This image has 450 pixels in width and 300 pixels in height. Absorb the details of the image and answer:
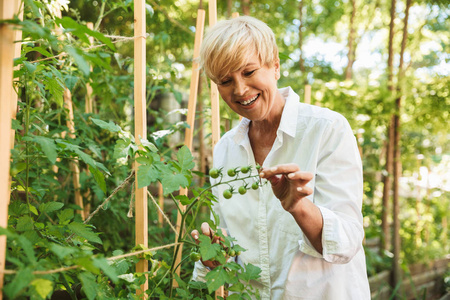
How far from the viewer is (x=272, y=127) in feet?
5.08

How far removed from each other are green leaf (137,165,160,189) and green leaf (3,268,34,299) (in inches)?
13.1

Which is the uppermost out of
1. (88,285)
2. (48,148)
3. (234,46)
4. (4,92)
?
(234,46)

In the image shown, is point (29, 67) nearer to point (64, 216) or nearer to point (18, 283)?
point (64, 216)

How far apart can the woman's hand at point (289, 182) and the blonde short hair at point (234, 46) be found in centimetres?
45

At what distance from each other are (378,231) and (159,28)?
9.92 feet

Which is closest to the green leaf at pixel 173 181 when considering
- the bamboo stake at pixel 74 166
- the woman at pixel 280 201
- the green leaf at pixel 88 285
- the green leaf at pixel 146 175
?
the green leaf at pixel 146 175

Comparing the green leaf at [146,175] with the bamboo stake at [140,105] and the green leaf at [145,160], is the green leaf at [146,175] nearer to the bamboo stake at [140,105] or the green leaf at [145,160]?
the green leaf at [145,160]

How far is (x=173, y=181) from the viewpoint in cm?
95

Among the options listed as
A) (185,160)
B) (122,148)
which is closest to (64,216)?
(122,148)

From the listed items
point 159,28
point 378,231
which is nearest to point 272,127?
point 159,28

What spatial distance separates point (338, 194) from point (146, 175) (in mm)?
607

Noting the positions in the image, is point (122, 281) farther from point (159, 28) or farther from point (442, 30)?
point (442, 30)

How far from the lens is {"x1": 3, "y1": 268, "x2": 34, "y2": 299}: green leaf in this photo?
24.1 inches

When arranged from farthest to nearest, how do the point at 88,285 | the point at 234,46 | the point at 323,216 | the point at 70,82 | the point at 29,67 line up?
the point at 70,82 < the point at 234,46 < the point at 323,216 < the point at 29,67 < the point at 88,285
